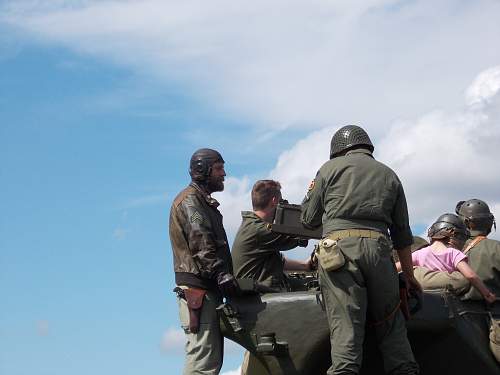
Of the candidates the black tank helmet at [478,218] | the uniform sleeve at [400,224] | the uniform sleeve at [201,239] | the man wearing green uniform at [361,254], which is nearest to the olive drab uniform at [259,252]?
the uniform sleeve at [201,239]

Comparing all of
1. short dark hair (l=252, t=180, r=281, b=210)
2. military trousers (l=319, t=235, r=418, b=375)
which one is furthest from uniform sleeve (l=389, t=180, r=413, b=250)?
short dark hair (l=252, t=180, r=281, b=210)

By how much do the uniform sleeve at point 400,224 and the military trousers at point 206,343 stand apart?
1525 millimetres

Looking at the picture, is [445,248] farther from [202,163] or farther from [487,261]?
[202,163]

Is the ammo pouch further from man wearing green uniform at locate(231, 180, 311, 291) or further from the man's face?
man wearing green uniform at locate(231, 180, 311, 291)

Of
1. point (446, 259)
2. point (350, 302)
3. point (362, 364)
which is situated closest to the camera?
point (350, 302)

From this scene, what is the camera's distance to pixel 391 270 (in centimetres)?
780

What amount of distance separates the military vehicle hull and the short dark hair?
1653 mm

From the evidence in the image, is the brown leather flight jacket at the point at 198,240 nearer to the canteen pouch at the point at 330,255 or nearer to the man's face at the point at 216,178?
the man's face at the point at 216,178

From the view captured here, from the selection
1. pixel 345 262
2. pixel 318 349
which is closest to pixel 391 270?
pixel 345 262

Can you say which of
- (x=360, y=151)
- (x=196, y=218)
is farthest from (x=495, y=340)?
(x=196, y=218)

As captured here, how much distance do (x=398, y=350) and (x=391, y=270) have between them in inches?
23.5

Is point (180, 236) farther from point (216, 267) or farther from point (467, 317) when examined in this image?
point (467, 317)

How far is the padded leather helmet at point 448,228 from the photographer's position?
937 cm

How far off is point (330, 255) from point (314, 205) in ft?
1.86
